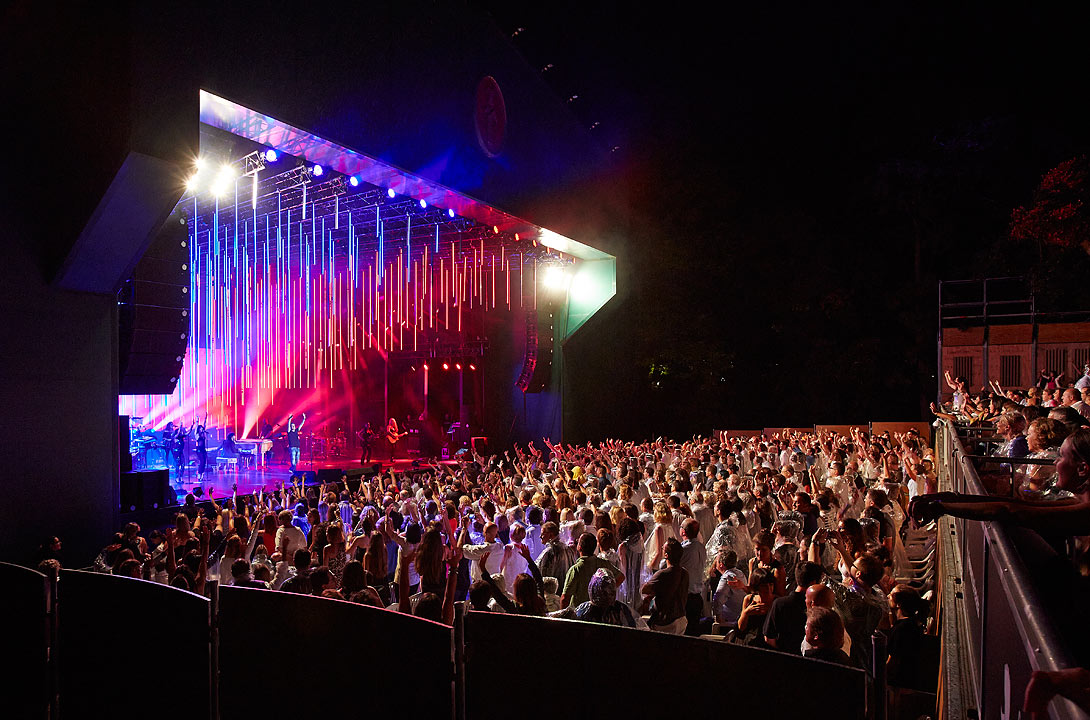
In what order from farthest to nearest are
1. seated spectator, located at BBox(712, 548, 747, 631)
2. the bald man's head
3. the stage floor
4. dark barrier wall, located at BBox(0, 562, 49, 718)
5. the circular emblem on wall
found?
the stage floor < the circular emblem on wall < seated spectator, located at BBox(712, 548, 747, 631) < dark barrier wall, located at BBox(0, 562, 49, 718) < the bald man's head

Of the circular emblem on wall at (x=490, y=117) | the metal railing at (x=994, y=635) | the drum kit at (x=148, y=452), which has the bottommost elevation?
the drum kit at (x=148, y=452)

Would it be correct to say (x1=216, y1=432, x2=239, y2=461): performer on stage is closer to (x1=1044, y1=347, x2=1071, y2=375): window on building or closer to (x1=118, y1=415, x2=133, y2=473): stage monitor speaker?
(x1=118, y1=415, x2=133, y2=473): stage monitor speaker

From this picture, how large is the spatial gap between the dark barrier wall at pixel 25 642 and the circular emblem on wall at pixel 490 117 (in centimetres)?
1314

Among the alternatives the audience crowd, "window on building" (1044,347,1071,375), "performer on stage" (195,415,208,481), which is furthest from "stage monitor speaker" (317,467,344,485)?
"window on building" (1044,347,1071,375)

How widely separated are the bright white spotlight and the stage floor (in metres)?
5.93

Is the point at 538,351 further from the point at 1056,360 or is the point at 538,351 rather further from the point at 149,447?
the point at 1056,360

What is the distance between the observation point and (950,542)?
626cm

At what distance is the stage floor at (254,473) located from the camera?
55.1ft

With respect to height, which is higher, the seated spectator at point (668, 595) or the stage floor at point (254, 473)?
the seated spectator at point (668, 595)

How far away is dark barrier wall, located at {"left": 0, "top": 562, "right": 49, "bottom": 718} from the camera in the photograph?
4.52 m

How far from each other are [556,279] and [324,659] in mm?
19959

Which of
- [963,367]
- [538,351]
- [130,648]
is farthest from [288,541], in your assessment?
[963,367]

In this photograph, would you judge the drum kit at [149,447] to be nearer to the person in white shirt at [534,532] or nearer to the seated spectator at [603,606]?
the person in white shirt at [534,532]

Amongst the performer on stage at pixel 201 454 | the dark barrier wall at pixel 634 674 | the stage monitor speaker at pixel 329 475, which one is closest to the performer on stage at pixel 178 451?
the performer on stage at pixel 201 454
